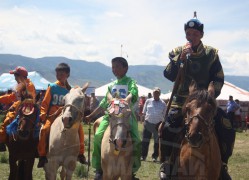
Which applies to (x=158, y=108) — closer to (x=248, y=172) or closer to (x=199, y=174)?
(x=248, y=172)

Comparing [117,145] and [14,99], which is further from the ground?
[14,99]

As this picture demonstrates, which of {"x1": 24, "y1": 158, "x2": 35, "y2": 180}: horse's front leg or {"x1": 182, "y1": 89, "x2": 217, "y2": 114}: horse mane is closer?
{"x1": 182, "y1": 89, "x2": 217, "y2": 114}: horse mane

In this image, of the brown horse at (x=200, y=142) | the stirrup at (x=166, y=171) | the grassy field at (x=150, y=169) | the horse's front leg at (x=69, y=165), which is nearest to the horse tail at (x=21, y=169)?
the horse's front leg at (x=69, y=165)

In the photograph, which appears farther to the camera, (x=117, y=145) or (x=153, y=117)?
(x=153, y=117)

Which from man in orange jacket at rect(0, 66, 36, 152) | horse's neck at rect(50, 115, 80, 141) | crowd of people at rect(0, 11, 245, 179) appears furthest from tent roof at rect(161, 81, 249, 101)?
horse's neck at rect(50, 115, 80, 141)

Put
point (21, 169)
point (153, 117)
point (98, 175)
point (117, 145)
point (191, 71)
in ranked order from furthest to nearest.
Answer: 1. point (153, 117)
2. point (21, 169)
3. point (98, 175)
4. point (191, 71)
5. point (117, 145)

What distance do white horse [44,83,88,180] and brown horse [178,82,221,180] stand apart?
243 cm

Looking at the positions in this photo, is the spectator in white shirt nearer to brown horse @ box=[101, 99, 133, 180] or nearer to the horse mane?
brown horse @ box=[101, 99, 133, 180]

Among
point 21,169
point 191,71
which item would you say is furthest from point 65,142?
point 191,71

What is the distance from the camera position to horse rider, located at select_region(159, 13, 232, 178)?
629 centimetres

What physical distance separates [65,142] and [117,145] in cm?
173

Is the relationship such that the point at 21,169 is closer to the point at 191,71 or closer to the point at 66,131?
the point at 66,131

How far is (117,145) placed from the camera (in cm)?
625

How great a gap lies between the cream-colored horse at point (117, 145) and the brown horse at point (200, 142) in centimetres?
109
